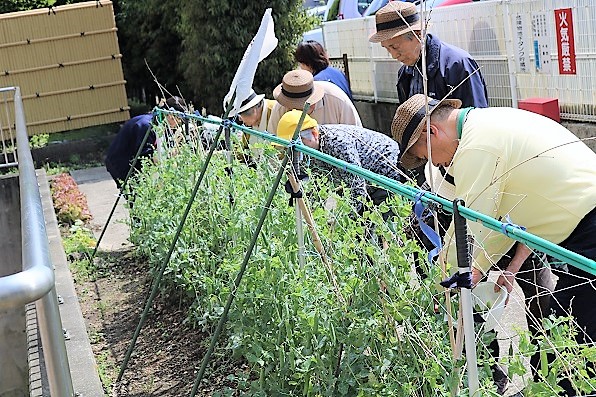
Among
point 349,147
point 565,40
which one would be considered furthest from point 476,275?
point 565,40

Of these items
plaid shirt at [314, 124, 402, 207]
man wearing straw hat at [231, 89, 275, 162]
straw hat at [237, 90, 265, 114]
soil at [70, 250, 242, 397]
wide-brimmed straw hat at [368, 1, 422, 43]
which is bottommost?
soil at [70, 250, 242, 397]

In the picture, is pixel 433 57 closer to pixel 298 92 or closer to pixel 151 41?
pixel 298 92

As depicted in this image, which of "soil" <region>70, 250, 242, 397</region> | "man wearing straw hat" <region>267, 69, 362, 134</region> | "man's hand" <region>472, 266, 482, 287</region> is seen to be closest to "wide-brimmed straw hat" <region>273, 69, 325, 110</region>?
"man wearing straw hat" <region>267, 69, 362, 134</region>

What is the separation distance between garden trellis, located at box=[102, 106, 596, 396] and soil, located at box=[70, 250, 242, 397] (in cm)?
19

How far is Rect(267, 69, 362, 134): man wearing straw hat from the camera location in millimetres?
5547

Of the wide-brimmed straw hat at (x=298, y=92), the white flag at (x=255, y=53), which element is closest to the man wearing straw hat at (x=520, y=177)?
the white flag at (x=255, y=53)

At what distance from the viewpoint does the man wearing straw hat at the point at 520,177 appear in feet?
10.5

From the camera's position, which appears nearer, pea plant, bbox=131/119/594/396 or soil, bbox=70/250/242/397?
pea plant, bbox=131/119/594/396

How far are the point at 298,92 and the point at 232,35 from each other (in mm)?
→ 7750

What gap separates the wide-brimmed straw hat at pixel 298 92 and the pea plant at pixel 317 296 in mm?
527

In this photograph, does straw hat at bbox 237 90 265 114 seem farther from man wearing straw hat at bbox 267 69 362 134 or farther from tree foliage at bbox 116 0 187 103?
tree foliage at bbox 116 0 187 103

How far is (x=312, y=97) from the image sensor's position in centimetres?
554

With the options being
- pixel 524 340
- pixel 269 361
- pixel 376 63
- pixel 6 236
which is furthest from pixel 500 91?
pixel 524 340

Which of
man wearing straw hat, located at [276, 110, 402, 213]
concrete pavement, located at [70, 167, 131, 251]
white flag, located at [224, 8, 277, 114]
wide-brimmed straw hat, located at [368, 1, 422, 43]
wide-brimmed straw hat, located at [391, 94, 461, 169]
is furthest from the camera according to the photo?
concrete pavement, located at [70, 167, 131, 251]
